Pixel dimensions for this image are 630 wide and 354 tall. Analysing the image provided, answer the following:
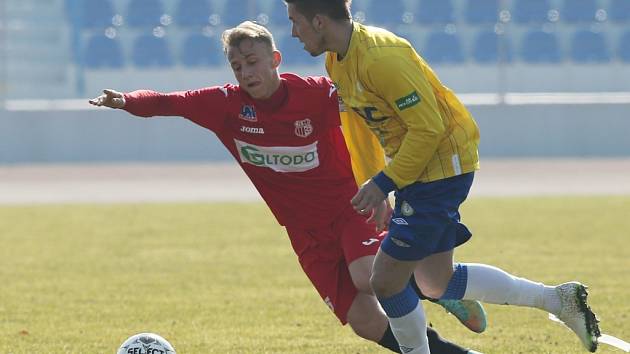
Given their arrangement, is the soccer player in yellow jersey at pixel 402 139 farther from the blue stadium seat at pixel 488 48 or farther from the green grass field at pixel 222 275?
the blue stadium seat at pixel 488 48

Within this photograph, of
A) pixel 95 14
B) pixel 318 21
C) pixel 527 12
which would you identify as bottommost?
pixel 527 12

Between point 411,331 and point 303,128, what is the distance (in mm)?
1154

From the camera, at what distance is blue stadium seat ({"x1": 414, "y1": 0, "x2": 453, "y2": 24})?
25.4 meters

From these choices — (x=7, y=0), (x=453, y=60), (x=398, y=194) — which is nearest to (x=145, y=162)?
(x=7, y=0)

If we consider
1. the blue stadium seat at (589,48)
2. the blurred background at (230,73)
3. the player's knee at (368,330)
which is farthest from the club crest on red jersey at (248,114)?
the blue stadium seat at (589,48)

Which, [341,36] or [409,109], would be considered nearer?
[409,109]

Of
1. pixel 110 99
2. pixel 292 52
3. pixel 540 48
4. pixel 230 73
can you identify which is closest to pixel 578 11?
pixel 540 48

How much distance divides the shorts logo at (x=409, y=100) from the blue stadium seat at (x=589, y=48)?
20.4 metres

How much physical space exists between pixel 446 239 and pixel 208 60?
63.4 feet

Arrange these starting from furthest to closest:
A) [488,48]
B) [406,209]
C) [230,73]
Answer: [488,48]
[230,73]
[406,209]

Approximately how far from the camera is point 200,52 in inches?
960

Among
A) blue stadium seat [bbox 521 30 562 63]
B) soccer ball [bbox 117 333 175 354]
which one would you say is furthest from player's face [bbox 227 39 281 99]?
blue stadium seat [bbox 521 30 562 63]

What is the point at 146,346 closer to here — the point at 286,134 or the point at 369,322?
the point at 369,322

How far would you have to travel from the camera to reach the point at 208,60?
24.3 meters
